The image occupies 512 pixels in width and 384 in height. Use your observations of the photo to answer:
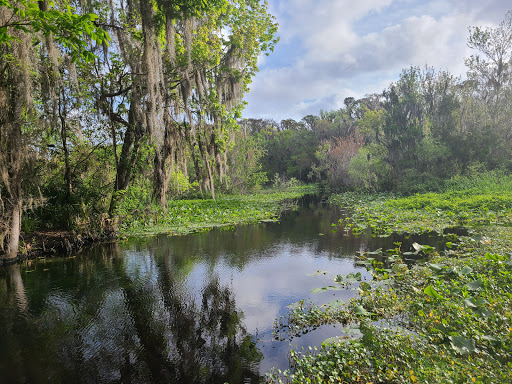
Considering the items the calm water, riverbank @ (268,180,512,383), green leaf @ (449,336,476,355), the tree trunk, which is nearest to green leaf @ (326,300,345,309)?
riverbank @ (268,180,512,383)

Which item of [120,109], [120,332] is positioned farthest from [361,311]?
[120,109]

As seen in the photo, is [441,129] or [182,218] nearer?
[182,218]

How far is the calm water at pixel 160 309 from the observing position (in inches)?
146

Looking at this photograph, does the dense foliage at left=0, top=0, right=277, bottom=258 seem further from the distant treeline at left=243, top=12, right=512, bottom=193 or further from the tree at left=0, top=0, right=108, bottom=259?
the distant treeline at left=243, top=12, right=512, bottom=193

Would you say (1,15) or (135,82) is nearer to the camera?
(1,15)

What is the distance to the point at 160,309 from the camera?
17.4 ft

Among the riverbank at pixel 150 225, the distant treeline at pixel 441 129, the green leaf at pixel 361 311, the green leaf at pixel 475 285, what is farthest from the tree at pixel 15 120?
the distant treeline at pixel 441 129

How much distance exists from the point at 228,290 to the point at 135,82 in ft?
22.3

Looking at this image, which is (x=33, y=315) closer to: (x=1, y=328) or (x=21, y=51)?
(x=1, y=328)

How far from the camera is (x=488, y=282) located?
181 inches

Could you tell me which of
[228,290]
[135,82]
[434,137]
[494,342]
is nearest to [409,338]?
[494,342]

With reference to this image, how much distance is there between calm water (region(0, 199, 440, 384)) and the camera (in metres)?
3.71

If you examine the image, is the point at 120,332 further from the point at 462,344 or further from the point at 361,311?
the point at 462,344

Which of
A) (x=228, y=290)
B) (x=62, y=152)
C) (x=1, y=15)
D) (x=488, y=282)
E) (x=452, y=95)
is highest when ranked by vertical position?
(x=452, y=95)
